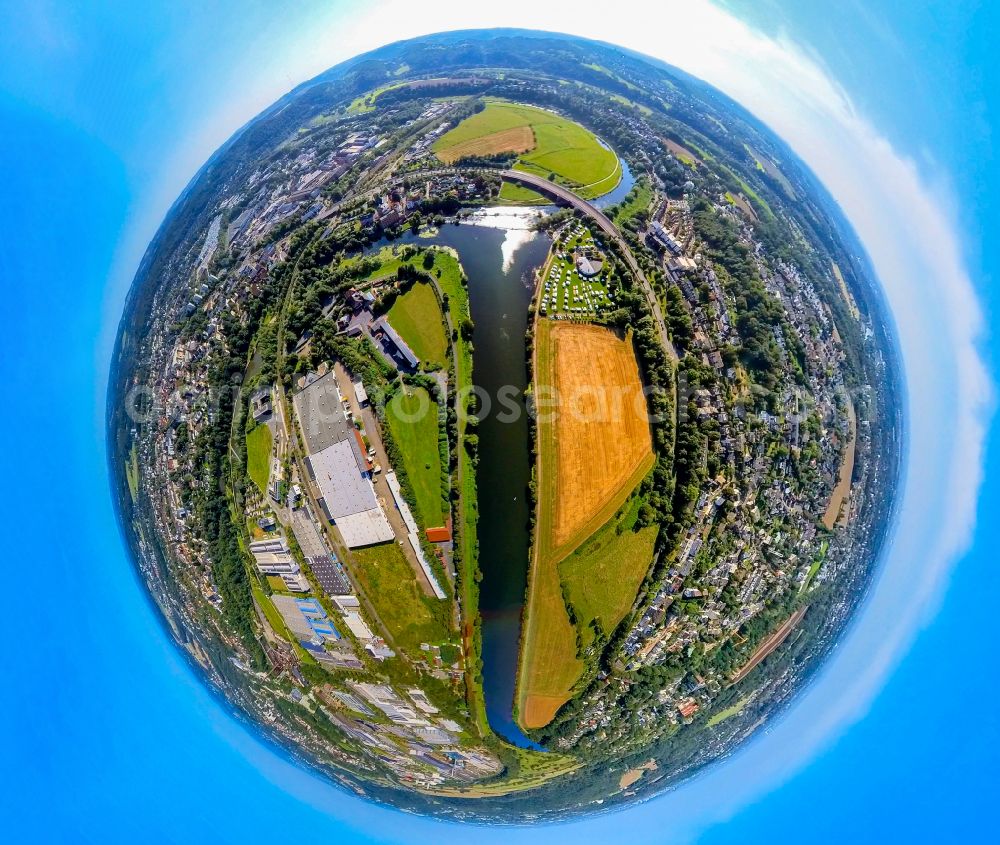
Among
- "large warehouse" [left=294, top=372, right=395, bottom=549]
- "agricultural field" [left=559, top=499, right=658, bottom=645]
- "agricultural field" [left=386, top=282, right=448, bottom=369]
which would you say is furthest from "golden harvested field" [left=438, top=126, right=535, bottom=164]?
"agricultural field" [left=559, top=499, right=658, bottom=645]

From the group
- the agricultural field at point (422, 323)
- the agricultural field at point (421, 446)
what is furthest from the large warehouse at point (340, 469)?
the agricultural field at point (422, 323)

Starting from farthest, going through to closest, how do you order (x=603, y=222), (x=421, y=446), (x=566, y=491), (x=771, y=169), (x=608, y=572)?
(x=771, y=169)
(x=603, y=222)
(x=421, y=446)
(x=566, y=491)
(x=608, y=572)

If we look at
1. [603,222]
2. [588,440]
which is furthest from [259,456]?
[603,222]

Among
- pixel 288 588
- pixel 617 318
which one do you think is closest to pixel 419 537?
pixel 288 588

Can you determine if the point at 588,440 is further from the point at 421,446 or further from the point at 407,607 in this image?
the point at 407,607

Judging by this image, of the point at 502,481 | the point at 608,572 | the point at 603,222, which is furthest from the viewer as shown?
the point at 603,222

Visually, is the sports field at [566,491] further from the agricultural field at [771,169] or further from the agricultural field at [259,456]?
the agricultural field at [771,169]

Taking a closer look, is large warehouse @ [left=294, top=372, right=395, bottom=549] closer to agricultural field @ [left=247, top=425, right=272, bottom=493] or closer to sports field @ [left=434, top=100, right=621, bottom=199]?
agricultural field @ [left=247, top=425, right=272, bottom=493]
